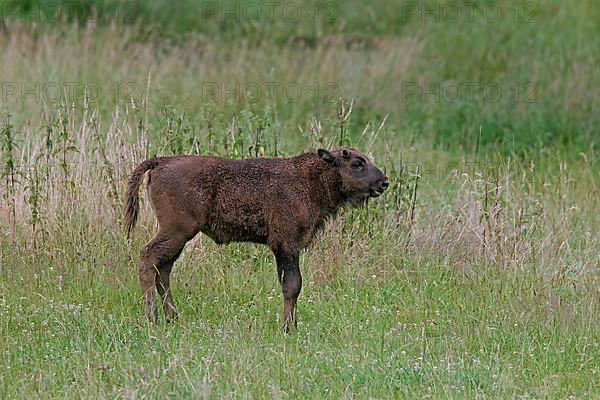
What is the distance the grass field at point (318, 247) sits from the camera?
7215 mm

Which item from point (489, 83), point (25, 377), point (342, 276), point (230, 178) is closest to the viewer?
point (25, 377)

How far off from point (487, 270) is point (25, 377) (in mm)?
4404

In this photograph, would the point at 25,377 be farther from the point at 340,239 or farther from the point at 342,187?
→ the point at 340,239

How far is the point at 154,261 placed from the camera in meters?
8.34

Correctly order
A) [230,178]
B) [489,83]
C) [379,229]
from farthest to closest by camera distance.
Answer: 1. [489,83]
2. [379,229]
3. [230,178]

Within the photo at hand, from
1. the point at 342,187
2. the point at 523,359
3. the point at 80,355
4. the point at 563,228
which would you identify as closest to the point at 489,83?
the point at 563,228

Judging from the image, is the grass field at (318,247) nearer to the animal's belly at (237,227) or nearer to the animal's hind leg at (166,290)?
the animal's hind leg at (166,290)

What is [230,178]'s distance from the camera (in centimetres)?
838

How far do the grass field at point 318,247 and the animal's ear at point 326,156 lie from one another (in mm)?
1200

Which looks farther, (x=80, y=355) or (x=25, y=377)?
(x=80, y=355)

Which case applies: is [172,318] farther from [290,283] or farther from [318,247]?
[318,247]

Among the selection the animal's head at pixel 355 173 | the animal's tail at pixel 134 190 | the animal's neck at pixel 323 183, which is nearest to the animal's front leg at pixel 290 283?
→ the animal's neck at pixel 323 183

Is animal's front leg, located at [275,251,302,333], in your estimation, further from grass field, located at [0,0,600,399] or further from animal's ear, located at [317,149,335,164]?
animal's ear, located at [317,149,335,164]

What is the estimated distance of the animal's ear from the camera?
855cm
